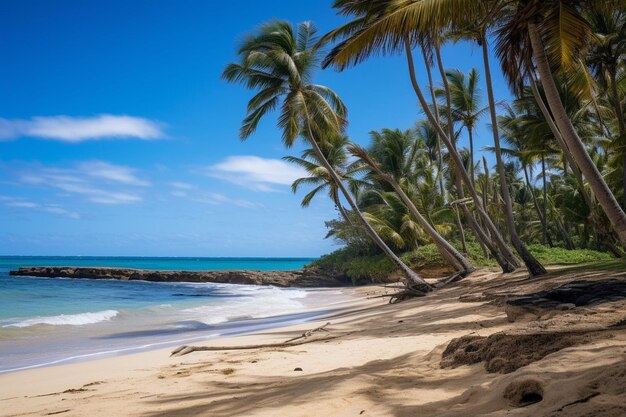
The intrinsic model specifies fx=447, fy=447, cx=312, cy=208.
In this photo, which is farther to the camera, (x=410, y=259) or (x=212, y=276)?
(x=212, y=276)

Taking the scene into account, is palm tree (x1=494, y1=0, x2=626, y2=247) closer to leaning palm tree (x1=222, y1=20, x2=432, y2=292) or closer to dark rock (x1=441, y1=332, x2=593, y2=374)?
dark rock (x1=441, y1=332, x2=593, y2=374)

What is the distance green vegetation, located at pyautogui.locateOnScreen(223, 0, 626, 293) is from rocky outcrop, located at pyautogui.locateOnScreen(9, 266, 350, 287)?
1569 millimetres

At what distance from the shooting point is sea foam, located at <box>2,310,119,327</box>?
1258cm

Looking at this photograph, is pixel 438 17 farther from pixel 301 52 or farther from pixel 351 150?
pixel 301 52

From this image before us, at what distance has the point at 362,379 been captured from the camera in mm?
4082

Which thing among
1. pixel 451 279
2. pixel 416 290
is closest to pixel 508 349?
pixel 416 290

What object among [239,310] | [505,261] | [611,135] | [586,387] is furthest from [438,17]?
[611,135]

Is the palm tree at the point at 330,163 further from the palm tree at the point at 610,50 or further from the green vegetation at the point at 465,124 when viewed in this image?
the palm tree at the point at 610,50

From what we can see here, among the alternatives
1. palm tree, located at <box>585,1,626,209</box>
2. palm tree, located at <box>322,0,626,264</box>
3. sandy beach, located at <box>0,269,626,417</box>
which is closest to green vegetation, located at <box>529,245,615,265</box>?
→ palm tree, located at <box>585,1,626,209</box>

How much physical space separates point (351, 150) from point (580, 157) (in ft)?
26.2

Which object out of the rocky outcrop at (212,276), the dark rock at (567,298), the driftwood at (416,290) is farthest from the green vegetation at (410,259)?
the dark rock at (567,298)

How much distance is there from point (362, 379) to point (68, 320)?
12314 millimetres

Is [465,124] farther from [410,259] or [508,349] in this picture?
[508,349]

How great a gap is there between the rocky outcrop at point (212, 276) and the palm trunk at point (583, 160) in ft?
87.7
